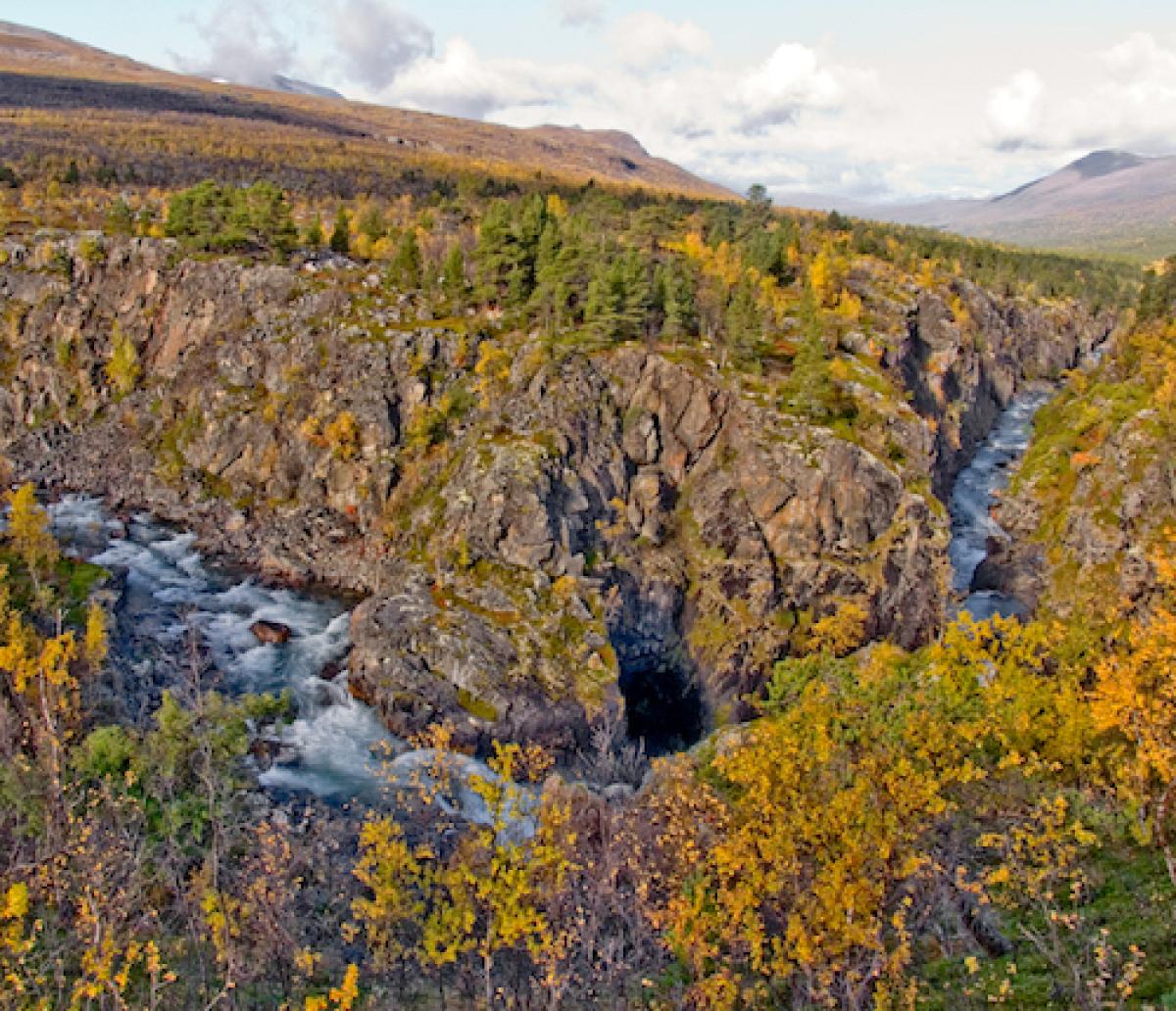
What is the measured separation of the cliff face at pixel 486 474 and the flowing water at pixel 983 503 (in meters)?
5.75

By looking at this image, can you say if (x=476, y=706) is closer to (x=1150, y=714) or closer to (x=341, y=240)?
(x=1150, y=714)

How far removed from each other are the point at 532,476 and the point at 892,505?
26.8 meters

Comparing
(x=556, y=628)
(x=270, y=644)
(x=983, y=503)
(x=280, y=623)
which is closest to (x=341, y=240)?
(x=280, y=623)

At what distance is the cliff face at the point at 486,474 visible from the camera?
177 ft

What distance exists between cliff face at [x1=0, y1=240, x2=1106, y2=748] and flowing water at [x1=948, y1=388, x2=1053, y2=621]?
226 inches

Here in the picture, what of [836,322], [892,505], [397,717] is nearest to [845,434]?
[892,505]

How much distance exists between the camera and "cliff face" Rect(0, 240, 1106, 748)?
53844 mm

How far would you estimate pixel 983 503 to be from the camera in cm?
8775

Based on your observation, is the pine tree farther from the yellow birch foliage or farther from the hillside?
the yellow birch foliage

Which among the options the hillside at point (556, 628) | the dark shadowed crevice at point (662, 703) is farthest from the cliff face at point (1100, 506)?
the dark shadowed crevice at point (662, 703)

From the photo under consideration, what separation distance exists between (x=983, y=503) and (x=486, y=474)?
196 ft

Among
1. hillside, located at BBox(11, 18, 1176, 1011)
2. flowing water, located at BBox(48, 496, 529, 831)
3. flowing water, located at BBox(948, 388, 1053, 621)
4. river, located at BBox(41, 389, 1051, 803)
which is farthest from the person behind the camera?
flowing water, located at BBox(948, 388, 1053, 621)

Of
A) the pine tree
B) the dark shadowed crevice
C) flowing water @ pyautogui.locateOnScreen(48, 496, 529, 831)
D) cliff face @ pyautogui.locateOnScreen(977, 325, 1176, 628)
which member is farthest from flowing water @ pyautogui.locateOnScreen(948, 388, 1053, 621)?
the pine tree

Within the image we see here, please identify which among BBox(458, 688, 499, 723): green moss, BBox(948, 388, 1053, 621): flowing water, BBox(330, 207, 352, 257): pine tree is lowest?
BBox(458, 688, 499, 723): green moss
